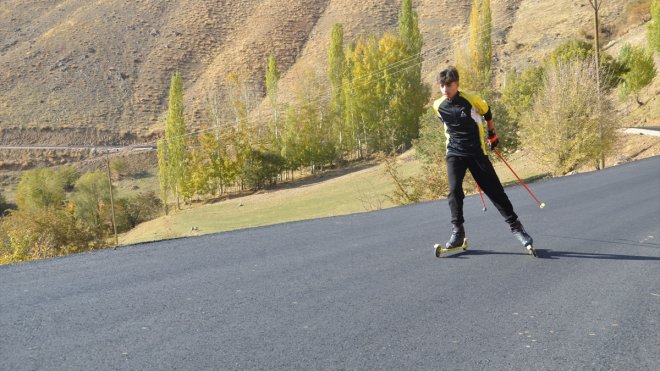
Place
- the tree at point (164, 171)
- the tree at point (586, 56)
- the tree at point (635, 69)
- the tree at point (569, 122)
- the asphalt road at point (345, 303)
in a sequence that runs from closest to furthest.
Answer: the asphalt road at point (345, 303)
the tree at point (569, 122)
the tree at point (586, 56)
the tree at point (635, 69)
the tree at point (164, 171)

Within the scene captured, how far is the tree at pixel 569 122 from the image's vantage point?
2569 centimetres

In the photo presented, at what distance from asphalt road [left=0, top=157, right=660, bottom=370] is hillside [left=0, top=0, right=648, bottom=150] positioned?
258 ft

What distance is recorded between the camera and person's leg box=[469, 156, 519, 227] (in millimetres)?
6770

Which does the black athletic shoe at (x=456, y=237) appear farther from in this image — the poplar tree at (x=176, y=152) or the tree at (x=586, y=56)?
the poplar tree at (x=176, y=152)

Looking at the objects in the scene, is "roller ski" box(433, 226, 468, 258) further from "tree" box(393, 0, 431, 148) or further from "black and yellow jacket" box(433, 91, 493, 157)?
"tree" box(393, 0, 431, 148)

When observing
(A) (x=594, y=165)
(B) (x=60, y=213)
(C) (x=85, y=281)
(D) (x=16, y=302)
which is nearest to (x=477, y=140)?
(C) (x=85, y=281)

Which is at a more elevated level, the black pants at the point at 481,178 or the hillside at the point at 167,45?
the hillside at the point at 167,45

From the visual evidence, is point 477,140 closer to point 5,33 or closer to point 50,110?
point 50,110

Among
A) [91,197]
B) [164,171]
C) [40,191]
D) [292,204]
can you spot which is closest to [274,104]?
[164,171]

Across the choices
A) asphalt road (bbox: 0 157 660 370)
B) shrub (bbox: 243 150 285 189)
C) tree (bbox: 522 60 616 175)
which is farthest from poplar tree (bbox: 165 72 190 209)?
asphalt road (bbox: 0 157 660 370)

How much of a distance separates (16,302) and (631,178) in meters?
15.6

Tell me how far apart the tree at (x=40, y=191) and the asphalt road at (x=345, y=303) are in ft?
208

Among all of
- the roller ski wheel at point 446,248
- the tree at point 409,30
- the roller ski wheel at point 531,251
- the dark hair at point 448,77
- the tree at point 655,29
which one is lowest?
the roller ski wheel at point 531,251

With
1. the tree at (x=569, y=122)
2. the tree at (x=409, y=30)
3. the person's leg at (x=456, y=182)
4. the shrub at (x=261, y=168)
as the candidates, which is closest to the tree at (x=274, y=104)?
the shrub at (x=261, y=168)
